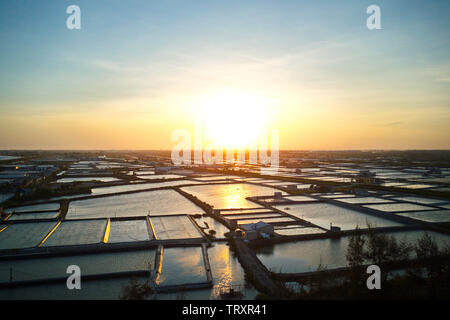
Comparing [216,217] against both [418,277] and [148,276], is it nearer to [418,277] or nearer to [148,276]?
[148,276]

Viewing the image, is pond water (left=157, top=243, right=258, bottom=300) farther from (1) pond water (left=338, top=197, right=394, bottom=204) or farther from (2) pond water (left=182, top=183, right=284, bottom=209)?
(1) pond water (left=338, top=197, right=394, bottom=204)

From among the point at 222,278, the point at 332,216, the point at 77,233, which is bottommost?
the point at 222,278

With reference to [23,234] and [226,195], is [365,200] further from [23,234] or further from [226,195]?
[23,234]

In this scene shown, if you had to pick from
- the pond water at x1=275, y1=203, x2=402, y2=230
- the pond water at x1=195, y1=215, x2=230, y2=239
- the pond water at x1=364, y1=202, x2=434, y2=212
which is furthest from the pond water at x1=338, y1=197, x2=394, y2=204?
the pond water at x1=195, y1=215, x2=230, y2=239

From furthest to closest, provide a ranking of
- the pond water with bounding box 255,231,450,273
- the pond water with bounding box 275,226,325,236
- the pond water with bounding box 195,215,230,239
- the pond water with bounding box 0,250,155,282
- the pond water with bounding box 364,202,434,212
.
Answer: the pond water with bounding box 364,202,434,212, the pond water with bounding box 195,215,230,239, the pond water with bounding box 275,226,325,236, the pond water with bounding box 255,231,450,273, the pond water with bounding box 0,250,155,282

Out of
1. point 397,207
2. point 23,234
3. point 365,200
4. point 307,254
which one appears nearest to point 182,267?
point 307,254
